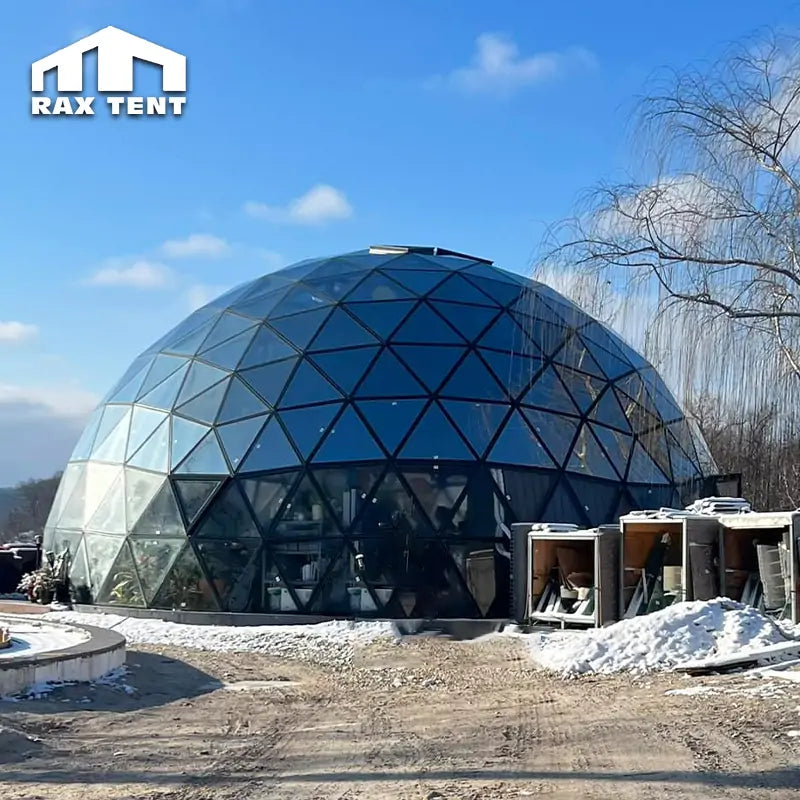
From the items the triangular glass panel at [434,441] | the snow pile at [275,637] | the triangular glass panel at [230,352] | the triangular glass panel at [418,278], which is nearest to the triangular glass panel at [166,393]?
the triangular glass panel at [230,352]

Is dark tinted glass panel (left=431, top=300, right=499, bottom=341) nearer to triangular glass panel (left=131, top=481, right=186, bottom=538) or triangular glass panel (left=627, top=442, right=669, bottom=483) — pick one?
triangular glass panel (left=627, top=442, right=669, bottom=483)

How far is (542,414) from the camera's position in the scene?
2061 cm

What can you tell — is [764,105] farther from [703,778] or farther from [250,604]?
[250,604]

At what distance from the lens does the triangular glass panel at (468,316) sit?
21609 millimetres

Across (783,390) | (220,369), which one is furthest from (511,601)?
(783,390)

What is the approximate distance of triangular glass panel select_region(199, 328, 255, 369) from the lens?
21.5 metres

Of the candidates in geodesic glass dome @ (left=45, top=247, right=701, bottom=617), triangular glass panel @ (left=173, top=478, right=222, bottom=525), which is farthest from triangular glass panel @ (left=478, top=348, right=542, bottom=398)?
triangular glass panel @ (left=173, top=478, right=222, bottom=525)

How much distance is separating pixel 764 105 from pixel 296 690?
335 inches

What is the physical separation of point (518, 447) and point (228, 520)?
5.85m

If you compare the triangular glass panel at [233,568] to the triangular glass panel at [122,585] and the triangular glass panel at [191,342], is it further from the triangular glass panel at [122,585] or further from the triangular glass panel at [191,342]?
the triangular glass panel at [191,342]

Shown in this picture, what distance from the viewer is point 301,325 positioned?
2181 cm

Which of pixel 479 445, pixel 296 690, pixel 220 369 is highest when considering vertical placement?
pixel 220 369

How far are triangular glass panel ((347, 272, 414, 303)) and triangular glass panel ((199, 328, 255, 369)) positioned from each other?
2.43 m

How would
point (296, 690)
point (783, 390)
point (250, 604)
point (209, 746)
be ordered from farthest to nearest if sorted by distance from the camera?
1. point (250, 604)
2. point (296, 690)
3. point (783, 390)
4. point (209, 746)
